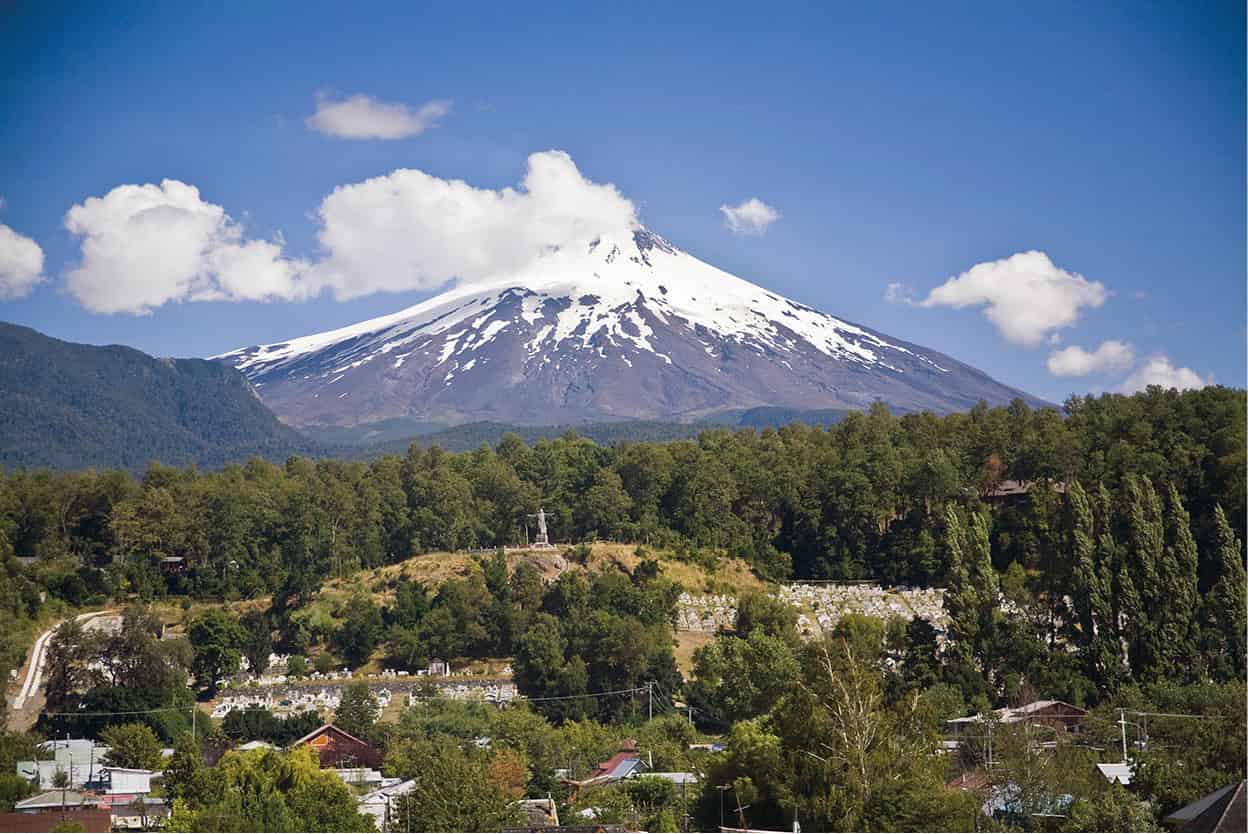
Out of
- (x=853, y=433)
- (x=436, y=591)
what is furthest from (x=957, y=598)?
(x=853, y=433)

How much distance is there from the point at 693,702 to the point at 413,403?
10774 centimetres

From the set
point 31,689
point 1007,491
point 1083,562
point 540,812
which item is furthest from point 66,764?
point 1007,491

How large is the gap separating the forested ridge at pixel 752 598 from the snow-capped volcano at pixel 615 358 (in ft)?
264

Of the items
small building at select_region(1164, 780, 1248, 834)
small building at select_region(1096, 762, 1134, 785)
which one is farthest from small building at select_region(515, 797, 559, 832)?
small building at select_region(1164, 780, 1248, 834)

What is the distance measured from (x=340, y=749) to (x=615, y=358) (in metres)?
112

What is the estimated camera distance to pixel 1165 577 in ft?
75.5

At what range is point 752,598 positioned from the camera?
28625 millimetres

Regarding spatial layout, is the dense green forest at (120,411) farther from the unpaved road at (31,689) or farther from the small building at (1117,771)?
the small building at (1117,771)

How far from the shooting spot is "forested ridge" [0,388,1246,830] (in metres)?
15.0

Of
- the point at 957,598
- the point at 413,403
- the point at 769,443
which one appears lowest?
the point at 957,598

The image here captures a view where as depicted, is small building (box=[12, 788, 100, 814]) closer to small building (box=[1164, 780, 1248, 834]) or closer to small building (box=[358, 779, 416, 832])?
small building (box=[358, 779, 416, 832])

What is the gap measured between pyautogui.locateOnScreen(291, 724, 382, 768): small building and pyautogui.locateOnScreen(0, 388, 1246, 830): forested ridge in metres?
0.37

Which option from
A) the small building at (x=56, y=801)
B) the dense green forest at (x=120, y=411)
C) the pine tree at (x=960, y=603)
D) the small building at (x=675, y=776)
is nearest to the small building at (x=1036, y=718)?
the pine tree at (x=960, y=603)

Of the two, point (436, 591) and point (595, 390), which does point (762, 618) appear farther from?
point (595, 390)
